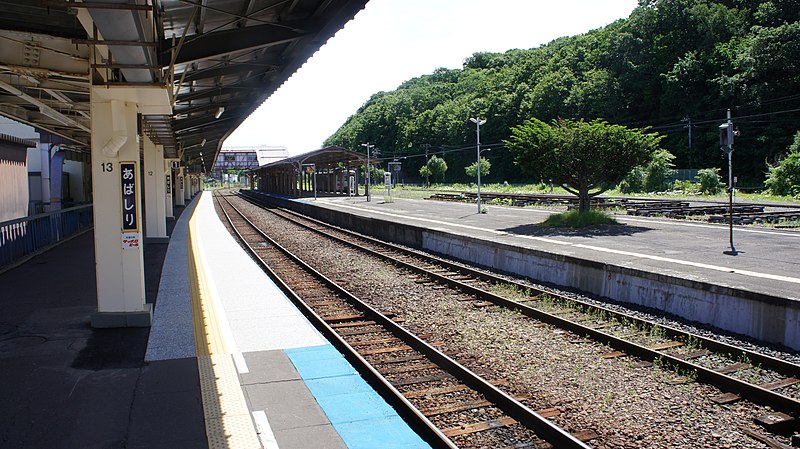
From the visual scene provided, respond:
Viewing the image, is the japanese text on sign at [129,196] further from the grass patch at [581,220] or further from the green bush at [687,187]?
the green bush at [687,187]

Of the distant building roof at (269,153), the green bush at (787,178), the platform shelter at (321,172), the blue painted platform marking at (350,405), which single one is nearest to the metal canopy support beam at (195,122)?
the blue painted platform marking at (350,405)

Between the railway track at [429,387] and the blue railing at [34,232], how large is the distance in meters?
7.41

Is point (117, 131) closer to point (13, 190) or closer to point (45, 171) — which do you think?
point (13, 190)

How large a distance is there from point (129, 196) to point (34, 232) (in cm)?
935

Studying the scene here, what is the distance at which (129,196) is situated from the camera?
7.97m

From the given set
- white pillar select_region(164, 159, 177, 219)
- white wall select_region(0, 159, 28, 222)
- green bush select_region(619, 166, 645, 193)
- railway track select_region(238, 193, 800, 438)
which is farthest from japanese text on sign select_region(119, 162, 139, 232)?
green bush select_region(619, 166, 645, 193)

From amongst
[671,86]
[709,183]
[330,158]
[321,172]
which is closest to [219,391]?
[709,183]

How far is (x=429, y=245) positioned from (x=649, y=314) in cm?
938

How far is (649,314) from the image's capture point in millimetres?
9281

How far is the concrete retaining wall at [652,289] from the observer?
7647 mm

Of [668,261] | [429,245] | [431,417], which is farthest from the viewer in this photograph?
[429,245]

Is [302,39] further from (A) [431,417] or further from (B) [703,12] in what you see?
(B) [703,12]

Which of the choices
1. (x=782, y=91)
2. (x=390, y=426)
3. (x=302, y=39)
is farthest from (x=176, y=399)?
(x=782, y=91)

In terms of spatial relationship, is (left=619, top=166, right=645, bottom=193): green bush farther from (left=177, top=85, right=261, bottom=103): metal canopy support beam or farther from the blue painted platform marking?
the blue painted platform marking
